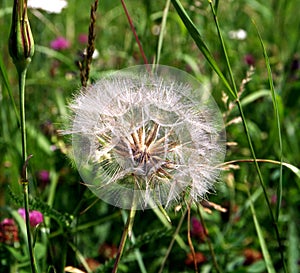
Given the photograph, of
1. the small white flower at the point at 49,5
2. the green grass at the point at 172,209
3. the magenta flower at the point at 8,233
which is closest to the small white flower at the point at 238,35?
the green grass at the point at 172,209

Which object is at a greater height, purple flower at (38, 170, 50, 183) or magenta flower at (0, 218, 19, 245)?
purple flower at (38, 170, 50, 183)

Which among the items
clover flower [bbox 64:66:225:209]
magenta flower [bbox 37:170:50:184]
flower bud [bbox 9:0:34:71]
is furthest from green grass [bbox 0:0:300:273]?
flower bud [bbox 9:0:34:71]

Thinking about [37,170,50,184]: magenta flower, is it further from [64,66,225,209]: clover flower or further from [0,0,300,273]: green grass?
[64,66,225,209]: clover flower

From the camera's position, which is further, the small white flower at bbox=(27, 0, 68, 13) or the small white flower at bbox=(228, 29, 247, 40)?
the small white flower at bbox=(228, 29, 247, 40)

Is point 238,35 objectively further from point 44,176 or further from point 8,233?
point 8,233

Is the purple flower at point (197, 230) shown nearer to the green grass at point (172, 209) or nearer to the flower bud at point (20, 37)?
the green grass at point (172, 209)

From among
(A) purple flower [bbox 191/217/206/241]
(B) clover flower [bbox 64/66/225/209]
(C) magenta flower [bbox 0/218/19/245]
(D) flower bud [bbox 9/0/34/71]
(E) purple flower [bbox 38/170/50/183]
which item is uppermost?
(D) flower bud [bbox 9/0/34/71]

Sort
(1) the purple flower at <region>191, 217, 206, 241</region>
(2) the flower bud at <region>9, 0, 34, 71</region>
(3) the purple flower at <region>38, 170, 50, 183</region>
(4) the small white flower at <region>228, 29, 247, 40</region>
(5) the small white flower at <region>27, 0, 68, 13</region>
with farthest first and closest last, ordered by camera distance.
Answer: (4) the small white flower at <region>228, 29, 247, 40</region> < (5) the small white flower at <region>27, 0, 68, 13</region> < (3) the purple flower at <region>38, 170, 50, 183</region> < (1) the purple flower at <region>191, 217, 206, 241</region> < (2) the flower bud at <region>9, 0, 34, 71</region>
